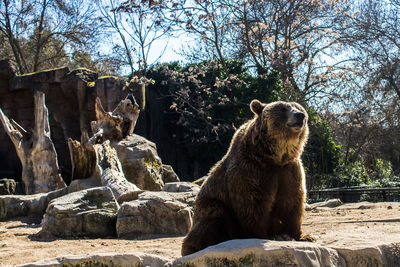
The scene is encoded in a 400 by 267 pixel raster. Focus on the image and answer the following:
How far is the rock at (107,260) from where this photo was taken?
3.09 meters

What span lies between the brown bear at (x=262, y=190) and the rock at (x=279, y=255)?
570mm

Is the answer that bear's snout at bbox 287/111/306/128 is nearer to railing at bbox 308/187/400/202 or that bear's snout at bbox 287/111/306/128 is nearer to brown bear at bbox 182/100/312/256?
brown bear at bbox 182/100/312/256

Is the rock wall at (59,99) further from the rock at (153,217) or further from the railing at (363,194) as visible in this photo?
the rock at (153,217)

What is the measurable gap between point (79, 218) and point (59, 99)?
1375cm

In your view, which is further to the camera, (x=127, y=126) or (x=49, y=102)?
(x=49, y=102)

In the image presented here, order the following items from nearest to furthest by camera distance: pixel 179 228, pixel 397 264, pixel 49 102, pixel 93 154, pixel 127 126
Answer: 1. pixel 397 264
2. pixel 179 228
3. pixel 93 154
4. pixel 127 126
5. pixel 49 102

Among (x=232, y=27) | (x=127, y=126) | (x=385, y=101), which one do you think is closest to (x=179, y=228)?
(x=127, y=126)

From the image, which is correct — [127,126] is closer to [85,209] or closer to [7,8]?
[85,209]

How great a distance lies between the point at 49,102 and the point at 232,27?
8954mm

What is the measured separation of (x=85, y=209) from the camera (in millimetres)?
7113

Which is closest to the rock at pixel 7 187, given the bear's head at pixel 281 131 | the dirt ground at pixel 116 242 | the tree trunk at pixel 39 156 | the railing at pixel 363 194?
the tree trunk at pixel 39 156

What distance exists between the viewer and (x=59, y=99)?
64.6 feet

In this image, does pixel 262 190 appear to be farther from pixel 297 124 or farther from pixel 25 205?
pixel 25 205

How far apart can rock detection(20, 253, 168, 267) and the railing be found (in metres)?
10.4
